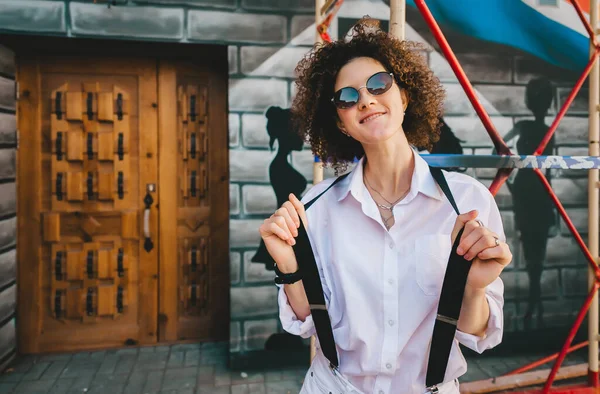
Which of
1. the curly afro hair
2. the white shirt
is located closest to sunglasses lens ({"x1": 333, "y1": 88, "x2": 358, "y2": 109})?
the curly afro hair

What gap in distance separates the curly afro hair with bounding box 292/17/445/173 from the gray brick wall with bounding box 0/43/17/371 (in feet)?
9.65

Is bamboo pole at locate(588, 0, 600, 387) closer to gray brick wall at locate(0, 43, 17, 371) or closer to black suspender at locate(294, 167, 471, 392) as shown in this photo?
black suspender at locate(294, 167, 471, 392)

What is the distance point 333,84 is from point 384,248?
0.66m

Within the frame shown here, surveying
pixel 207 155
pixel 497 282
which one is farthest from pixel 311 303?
→ pixel 207 155

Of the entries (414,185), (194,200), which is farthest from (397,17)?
(194,200)

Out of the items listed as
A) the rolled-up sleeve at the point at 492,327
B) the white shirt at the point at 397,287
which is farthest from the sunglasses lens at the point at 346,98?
the rolled-up sleeve at the point at 492,327

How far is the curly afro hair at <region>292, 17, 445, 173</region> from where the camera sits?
148 centimetres

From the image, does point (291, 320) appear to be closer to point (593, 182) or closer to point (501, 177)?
point (501, 177)

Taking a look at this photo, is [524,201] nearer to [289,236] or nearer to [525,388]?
[525,388]

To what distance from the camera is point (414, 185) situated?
130 centimetres

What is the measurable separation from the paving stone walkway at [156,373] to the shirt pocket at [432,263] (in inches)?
96.7

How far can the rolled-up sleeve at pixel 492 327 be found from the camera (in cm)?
117

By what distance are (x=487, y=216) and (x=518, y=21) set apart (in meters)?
3.28

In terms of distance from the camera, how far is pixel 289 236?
122 centimetres
